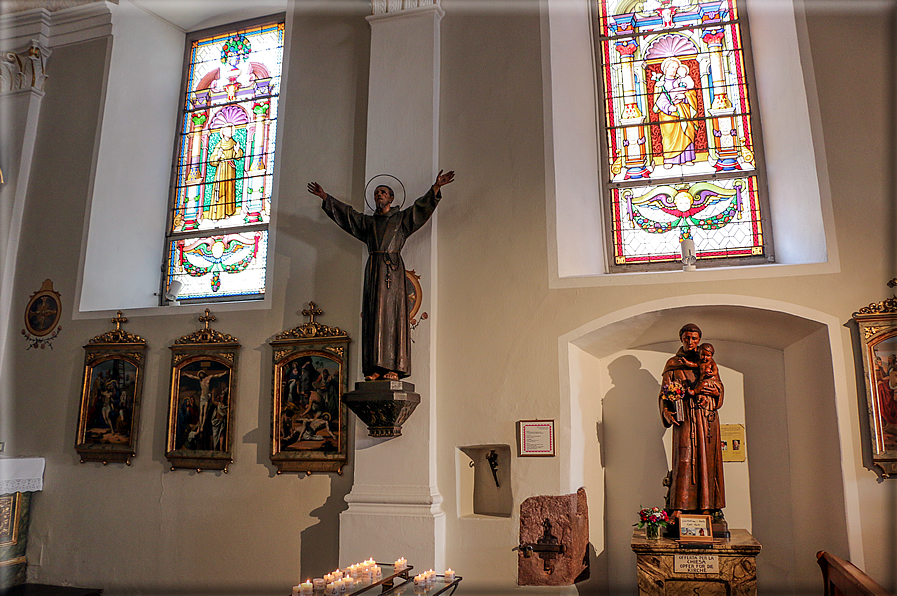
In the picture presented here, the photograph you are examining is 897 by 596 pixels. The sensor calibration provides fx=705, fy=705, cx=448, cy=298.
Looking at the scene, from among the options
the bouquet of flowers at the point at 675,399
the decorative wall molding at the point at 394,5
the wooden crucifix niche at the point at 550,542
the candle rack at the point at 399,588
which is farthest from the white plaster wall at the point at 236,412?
the bouquet of flowers at the point at 675,399

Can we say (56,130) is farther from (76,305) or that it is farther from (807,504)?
(807,504)

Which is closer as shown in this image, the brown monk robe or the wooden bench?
the wooden bench

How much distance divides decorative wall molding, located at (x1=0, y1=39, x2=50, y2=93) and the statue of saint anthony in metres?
3.67

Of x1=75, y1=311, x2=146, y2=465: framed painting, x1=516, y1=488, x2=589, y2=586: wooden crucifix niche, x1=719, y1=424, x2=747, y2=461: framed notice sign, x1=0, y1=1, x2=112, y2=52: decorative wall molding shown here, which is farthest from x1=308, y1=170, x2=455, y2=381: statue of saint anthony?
x1=0, y1=1, x2=112, y2=52: decorative wall molding

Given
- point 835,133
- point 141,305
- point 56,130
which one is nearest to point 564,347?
point 835,133

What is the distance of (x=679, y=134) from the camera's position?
5586 millimetres

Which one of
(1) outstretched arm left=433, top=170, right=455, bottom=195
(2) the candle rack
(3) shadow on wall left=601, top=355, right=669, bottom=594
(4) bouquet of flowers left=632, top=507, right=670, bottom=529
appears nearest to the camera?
(2) the candle rack

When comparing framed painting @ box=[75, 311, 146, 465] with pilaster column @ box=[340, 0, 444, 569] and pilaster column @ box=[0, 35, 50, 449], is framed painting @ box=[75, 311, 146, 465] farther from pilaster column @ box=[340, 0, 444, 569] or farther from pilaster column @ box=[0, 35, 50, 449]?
pilaster column @ box=[340, 0, 444, 569]

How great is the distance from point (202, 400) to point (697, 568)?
147 inches

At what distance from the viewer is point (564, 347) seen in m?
4.78

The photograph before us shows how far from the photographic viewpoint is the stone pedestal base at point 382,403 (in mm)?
4562

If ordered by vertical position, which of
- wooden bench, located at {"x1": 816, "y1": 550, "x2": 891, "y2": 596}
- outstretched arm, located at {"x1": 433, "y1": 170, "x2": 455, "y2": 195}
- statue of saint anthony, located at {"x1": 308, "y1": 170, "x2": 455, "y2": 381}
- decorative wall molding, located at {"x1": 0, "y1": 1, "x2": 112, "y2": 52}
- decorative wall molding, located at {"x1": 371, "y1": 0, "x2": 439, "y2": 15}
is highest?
decorative wall molding, located at {"x1": 0, "y1": 1, "x2": 112, "y2": 52}

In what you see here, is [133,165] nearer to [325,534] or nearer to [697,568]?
[325,534]

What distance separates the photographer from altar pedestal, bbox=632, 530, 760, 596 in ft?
13.4
